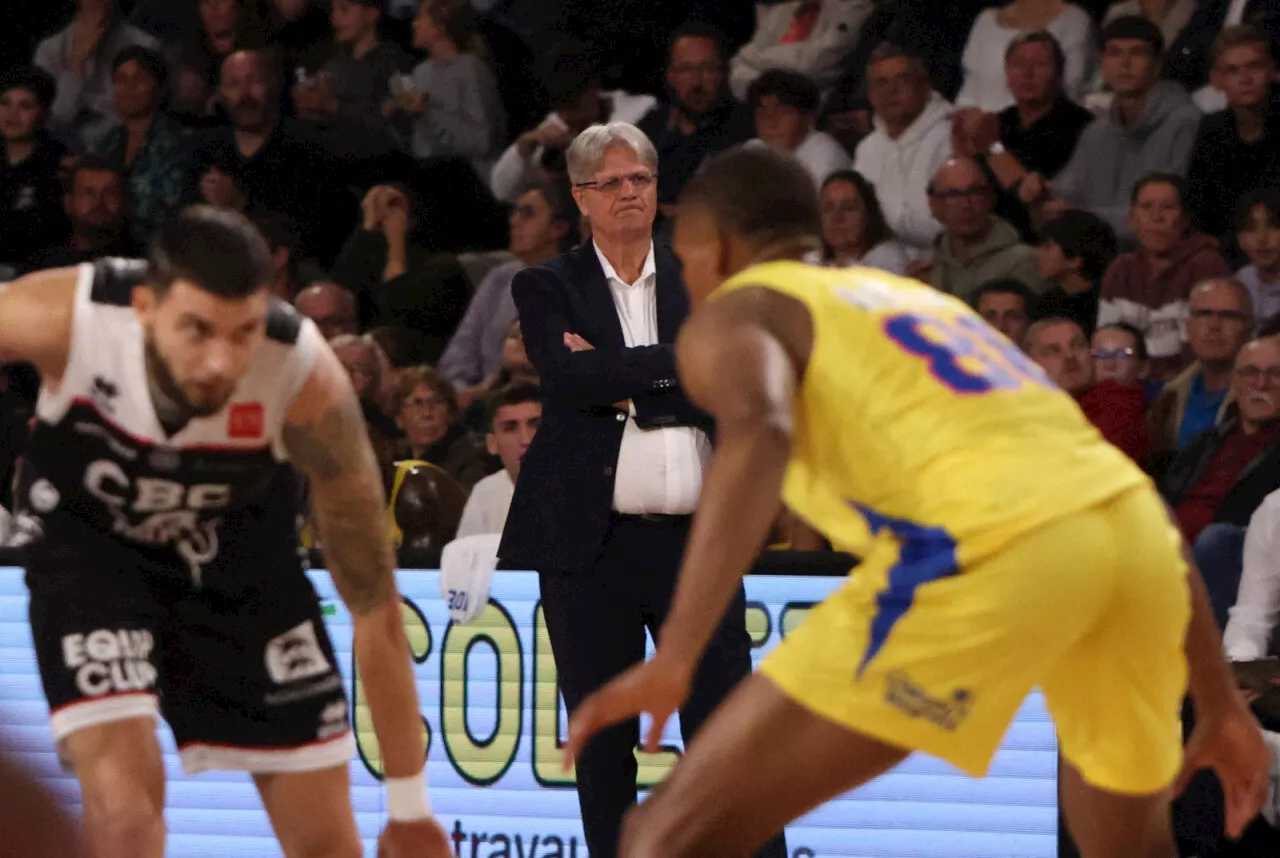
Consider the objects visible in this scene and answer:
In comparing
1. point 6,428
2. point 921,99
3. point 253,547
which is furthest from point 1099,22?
point 253,547

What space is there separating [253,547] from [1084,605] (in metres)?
1.91

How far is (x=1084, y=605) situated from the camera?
328 centimetres

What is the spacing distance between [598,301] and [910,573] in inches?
77.3

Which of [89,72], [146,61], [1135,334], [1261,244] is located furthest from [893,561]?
[89,72]

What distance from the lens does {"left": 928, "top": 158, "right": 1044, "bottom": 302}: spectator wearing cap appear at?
27.0ft

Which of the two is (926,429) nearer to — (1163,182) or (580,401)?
(580,401)

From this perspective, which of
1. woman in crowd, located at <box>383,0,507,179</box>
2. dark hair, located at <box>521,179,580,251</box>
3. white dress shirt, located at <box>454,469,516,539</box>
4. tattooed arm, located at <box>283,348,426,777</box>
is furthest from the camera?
woman in crowd, located at <box>383,0,507,179</box>

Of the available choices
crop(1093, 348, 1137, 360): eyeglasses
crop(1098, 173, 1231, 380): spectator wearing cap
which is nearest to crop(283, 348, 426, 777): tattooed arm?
crop(1093, 348, 1137, 360): eyeglasses

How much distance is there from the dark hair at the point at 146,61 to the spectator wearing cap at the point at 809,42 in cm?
338

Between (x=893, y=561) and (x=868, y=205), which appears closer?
(x=893, y=561)

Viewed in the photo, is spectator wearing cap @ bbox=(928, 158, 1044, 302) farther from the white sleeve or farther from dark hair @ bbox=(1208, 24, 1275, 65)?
the white sleeve

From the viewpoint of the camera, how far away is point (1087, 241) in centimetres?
806

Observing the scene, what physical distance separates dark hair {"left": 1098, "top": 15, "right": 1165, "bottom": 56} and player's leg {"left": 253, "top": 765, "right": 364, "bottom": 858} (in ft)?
18.3

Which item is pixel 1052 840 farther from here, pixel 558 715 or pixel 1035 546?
pixel 1035 546
